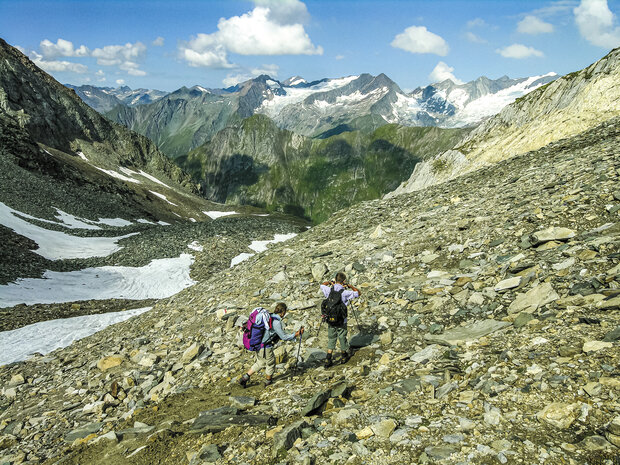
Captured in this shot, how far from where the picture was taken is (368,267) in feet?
49.0

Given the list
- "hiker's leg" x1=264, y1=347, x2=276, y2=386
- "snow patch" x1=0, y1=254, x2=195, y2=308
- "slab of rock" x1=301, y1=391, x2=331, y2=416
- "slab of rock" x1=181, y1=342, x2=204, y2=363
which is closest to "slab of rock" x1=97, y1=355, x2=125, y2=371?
"slab of rock" x1=181, y1=342, x2=204, y2=363

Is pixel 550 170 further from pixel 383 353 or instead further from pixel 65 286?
pixel 65 286

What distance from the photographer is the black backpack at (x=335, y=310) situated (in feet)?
33.3

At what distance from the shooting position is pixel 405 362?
8781mm

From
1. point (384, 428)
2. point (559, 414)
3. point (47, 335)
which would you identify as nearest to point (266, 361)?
point (384, 428)

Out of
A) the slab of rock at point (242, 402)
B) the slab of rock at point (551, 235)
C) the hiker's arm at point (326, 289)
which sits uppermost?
the slab of rock at point (551, 235)

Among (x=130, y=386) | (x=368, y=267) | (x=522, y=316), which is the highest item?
(x=368, y=267)

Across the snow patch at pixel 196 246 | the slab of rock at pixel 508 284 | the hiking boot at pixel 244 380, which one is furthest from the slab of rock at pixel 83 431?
the snow patch at pixel 196 246

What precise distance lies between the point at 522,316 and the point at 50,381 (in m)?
A: 16.1

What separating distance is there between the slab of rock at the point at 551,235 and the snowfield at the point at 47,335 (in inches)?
861

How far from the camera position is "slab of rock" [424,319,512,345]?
347 inches

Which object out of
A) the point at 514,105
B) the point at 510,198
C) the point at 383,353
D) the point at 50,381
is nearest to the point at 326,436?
the point at 383,353

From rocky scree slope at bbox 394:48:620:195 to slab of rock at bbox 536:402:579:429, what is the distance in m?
43.1

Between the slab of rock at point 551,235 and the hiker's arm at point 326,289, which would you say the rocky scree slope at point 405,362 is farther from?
the hiker's arm at point 326,289
